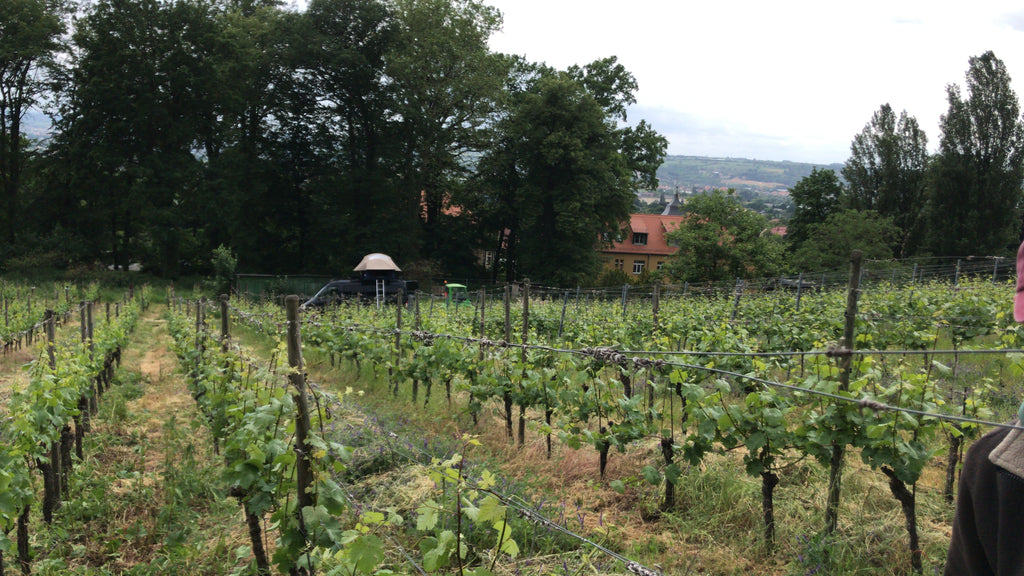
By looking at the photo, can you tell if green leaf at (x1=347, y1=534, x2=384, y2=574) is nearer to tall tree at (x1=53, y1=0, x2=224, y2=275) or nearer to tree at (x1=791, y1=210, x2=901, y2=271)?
tall tree at (x1=53, y1=0, x2=224, y2=275)

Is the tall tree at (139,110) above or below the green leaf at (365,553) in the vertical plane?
above

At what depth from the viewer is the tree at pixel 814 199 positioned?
45.8 meters

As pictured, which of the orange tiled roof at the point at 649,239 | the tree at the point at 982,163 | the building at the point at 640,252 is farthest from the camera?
the orange tiled roof at the point at 649,239

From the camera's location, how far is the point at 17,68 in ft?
101

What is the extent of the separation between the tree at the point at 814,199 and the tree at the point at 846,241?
818 centimetres

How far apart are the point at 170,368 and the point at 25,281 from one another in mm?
23024

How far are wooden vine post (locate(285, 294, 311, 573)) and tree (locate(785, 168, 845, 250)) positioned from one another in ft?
157

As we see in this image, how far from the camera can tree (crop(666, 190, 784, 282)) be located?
112 feet

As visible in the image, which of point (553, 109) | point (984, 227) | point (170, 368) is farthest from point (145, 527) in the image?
point (984, 227)

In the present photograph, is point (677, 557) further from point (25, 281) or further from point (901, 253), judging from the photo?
point (901, 253)

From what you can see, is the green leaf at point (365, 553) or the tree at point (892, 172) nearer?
the green leaf at point (365, 553)

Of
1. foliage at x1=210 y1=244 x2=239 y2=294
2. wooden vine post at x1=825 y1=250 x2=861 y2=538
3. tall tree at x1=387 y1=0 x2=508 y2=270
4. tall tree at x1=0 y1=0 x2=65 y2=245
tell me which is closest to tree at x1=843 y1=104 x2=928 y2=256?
tall tree at x1=387 y1=0 x2=508 y2=270

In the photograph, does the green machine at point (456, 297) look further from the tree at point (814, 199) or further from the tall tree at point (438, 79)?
the tree at point (814, 199)

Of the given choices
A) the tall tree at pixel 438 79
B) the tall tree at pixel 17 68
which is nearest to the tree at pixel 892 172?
the tall tree at pixel 438 79
